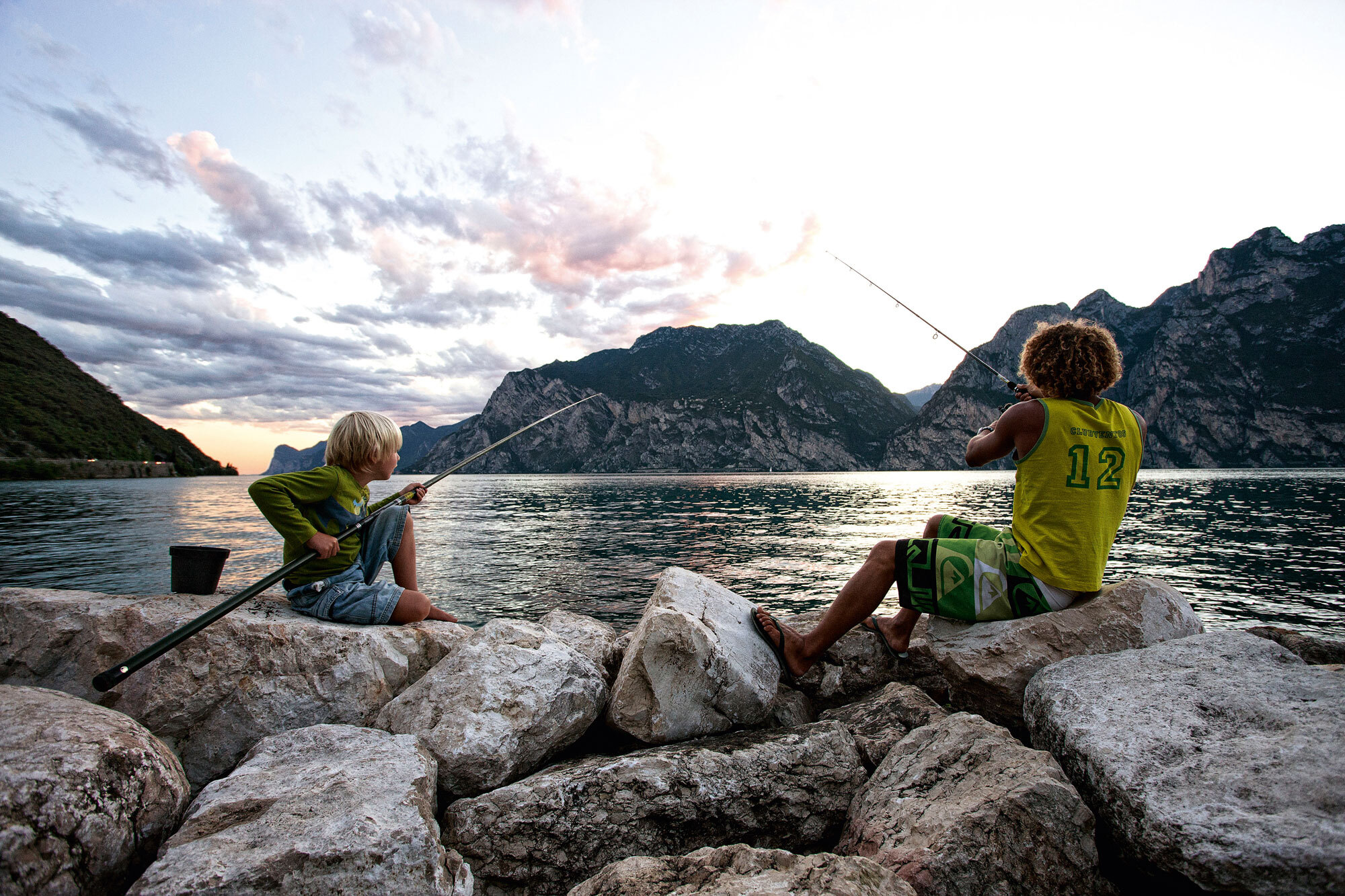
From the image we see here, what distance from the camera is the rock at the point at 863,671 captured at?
207 inches

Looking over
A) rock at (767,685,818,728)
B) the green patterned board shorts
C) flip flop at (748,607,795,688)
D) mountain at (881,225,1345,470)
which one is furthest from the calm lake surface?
mountain at (881,225,1345,470)

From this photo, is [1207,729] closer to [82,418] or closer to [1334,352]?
[82,418]

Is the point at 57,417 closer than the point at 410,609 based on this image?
No

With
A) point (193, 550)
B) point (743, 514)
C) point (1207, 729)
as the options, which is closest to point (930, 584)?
point (1207, 729)

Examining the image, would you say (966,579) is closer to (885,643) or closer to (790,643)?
(885,643)

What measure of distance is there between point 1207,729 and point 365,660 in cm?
556

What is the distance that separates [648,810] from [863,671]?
2.76m

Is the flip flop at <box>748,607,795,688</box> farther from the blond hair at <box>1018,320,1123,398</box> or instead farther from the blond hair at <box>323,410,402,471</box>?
the blond hair at <box>323,410,402,471</box>

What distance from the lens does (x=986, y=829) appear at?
9.00ft

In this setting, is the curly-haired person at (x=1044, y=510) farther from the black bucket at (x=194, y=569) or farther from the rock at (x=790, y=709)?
the black bucket at (x=194, y=569)

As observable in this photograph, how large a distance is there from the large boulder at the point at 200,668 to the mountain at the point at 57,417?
121106 mm

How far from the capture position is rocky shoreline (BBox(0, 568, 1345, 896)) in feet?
8.23

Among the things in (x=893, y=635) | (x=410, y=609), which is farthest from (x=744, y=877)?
(x=410, y=609)

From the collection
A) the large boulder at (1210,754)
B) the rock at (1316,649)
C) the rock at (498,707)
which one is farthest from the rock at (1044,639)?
the rock at (498,707)
